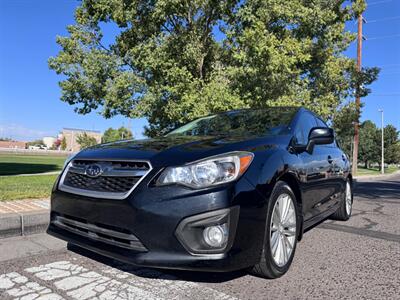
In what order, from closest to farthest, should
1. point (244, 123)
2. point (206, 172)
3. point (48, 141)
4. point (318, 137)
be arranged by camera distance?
point (206, 172) → point (318, 137) → point (244, 123) → point (48, 141)

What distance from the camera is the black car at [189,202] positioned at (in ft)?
8.52

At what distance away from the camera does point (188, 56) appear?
10.3 m

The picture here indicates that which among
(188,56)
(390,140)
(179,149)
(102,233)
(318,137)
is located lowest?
(102,233)

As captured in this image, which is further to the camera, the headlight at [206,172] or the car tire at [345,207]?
the car tire at [345,207]

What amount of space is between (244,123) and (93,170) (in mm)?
1779

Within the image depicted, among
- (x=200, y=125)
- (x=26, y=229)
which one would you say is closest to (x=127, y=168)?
(x=200, y=125)

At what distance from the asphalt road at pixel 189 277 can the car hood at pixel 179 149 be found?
40.4 inches

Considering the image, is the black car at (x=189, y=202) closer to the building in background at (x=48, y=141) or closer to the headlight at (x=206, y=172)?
the headlight at (x=206, y=172)

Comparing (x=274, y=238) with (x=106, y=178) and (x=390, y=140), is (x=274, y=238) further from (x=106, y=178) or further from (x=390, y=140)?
(x=390, y=140)

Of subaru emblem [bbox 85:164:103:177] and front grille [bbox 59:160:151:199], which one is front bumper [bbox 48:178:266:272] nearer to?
front grille [bbox 59:160:151:199]

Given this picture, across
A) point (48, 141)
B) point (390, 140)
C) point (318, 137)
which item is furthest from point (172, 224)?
point (48, 141)

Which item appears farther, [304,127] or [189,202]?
[304,127]

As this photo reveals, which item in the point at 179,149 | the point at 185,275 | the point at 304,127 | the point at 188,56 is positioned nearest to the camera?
the point at 179,149

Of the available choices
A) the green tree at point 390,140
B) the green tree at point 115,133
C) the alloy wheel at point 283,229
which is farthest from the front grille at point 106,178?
the green tree at point 115,133
